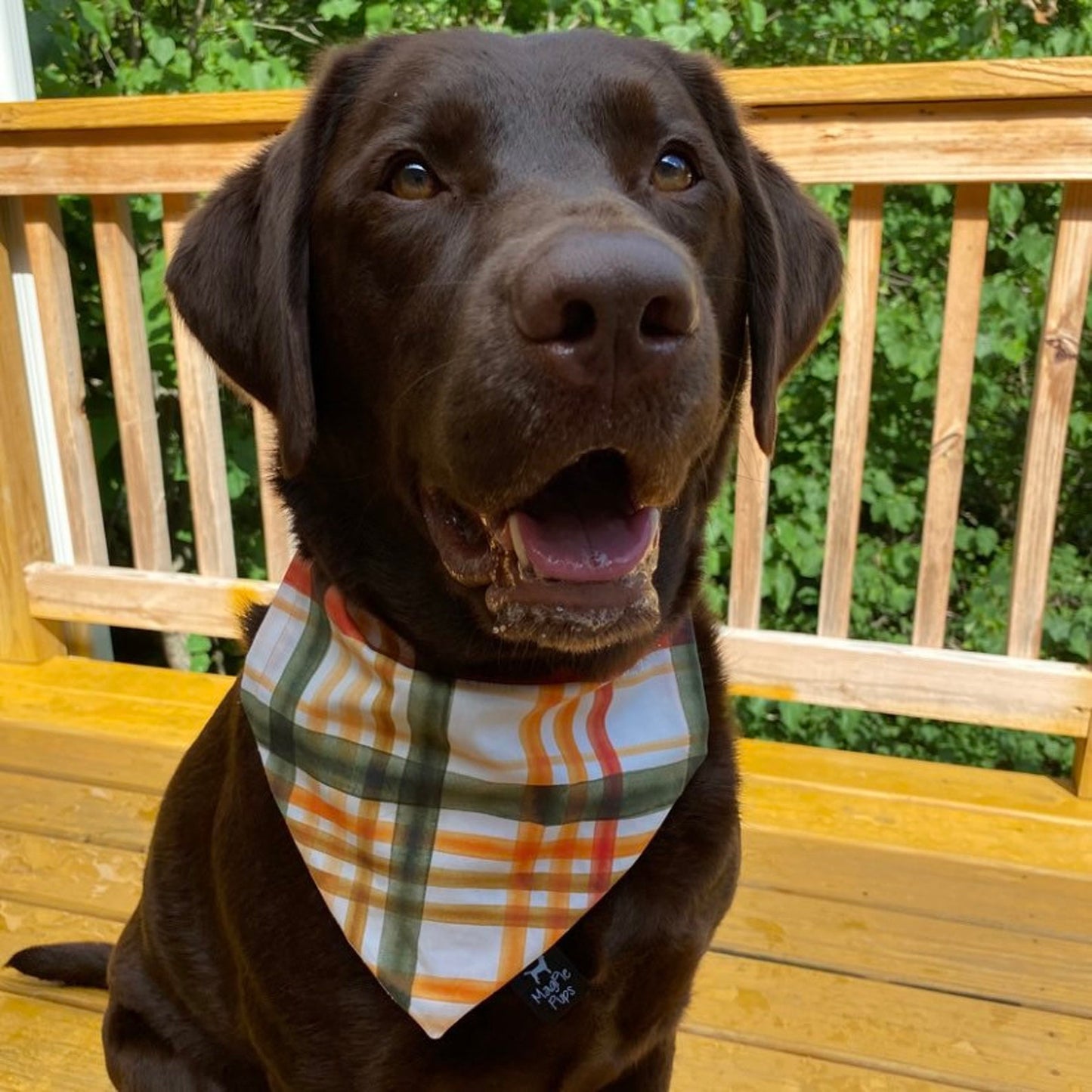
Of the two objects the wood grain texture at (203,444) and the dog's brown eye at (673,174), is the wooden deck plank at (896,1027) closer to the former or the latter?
the dog's brown eye at (673,174)

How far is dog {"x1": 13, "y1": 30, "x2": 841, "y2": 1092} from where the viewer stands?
1.15m

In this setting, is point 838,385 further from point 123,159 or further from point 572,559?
point 123,159

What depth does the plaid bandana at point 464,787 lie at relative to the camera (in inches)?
52.9

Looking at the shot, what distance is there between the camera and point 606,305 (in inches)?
37.3

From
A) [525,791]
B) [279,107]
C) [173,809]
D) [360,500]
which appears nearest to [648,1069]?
[525,791]

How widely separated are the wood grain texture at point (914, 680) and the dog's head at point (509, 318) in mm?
1117

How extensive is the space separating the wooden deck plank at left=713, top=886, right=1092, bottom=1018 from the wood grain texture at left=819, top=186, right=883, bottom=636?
0.74 meters

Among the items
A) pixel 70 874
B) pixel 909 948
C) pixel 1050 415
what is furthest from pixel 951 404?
pixel 70 874

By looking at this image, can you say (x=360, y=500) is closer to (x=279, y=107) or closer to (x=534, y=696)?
(x=534, y=696)

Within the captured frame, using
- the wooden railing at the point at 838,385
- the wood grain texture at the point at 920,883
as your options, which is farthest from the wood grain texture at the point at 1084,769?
the wood grain texture at the point at 920,883

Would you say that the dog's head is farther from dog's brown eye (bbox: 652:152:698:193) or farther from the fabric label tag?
the fabric label tag

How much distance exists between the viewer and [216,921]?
146 centimetres

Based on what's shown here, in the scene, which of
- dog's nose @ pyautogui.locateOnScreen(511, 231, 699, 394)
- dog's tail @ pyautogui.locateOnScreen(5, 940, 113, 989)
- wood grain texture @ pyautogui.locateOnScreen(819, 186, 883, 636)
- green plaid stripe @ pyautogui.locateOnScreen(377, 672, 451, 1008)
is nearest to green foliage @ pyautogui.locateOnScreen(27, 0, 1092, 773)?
wood grain texture @ pyautogui.locateOnScreen(819, 186, 883, 636)

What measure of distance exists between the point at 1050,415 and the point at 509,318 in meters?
1.71
